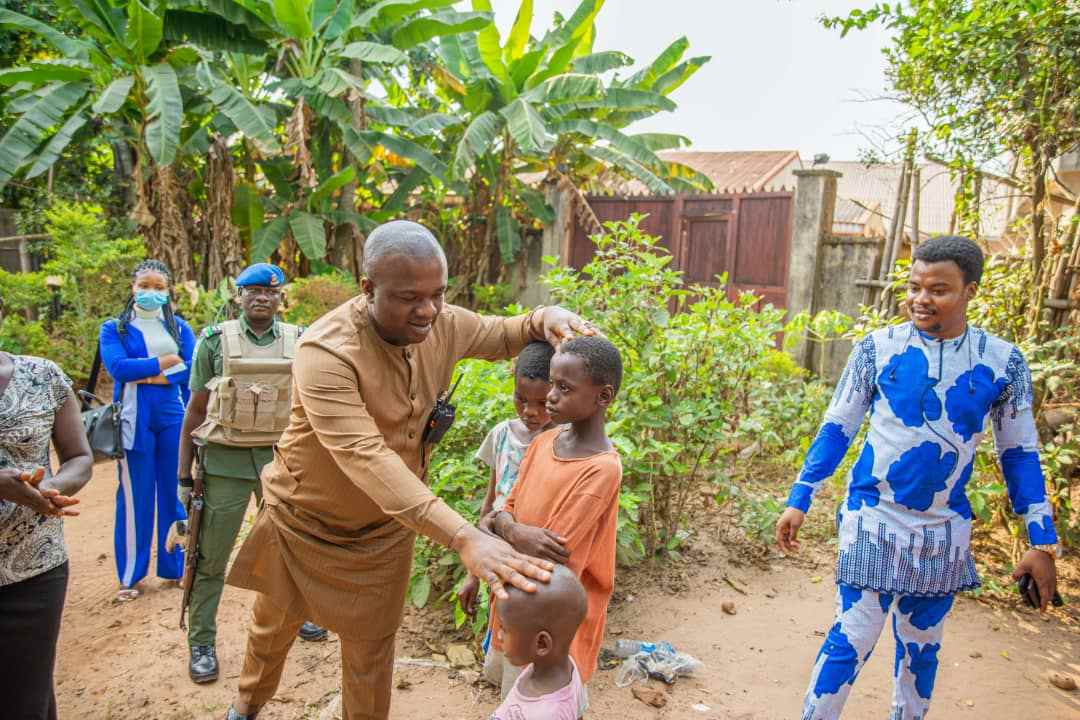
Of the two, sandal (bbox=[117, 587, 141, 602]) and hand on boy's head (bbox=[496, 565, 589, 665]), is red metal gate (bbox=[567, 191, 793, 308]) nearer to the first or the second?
sandal (bbox=[117, 587, 141, 602])

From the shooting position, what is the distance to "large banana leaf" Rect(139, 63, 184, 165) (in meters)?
7.56

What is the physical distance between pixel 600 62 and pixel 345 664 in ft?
31.4

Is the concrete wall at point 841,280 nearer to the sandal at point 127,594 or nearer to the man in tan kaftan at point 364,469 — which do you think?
the man in tan kaftan at point 364,469

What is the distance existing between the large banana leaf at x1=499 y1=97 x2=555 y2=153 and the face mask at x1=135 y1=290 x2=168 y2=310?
560cm

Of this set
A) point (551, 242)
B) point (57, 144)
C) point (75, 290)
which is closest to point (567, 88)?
point (551, 242)

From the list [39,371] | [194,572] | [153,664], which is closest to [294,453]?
[39,371]

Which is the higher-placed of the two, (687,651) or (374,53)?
(374,53)

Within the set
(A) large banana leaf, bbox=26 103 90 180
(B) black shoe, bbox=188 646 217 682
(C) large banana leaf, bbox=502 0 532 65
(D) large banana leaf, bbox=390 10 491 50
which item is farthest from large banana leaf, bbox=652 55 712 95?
(B) black shoe, bbox=188 646 217 682

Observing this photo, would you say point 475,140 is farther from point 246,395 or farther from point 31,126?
point 246,395

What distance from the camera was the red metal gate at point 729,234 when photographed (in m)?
9.79

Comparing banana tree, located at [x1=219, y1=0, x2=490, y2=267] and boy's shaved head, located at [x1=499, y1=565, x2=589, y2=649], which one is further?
banana tree, located at [x1=219, y1=0, x2=490, y2=267]

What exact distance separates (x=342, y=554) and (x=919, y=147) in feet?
17.1

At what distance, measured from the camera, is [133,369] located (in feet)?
13.3

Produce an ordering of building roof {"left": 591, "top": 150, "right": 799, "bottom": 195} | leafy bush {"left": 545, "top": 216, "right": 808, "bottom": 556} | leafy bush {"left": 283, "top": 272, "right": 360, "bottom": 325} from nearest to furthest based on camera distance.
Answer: leafy bush {"left": 545, "top": 216, "right": 808, "bottom": 556}
leafy bush {"left": 283, "top": 272, "right": 360, "bottom": 325}
building roof {"left": 591, "top": 150, "right": 799, "bottom": 195}
